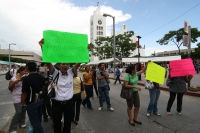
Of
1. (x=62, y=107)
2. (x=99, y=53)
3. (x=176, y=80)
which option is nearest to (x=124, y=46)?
(x=99, y=53)

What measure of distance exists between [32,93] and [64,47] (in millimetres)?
1059

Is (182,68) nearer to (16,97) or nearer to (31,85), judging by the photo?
(31,85)

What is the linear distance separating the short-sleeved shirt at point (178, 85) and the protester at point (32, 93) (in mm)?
3817

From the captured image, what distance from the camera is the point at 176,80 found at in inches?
177

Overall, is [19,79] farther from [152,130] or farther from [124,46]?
[124,46]

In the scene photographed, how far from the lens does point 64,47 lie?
8.71ft

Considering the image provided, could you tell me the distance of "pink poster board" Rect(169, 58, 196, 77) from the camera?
428 cm

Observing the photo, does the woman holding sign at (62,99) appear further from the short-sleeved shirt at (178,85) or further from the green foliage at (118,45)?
the green foliage at (118,45)

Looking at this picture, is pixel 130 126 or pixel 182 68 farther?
pixel 182 68

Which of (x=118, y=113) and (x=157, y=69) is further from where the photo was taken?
(x=118, y=113)

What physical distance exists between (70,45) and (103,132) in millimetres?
2203

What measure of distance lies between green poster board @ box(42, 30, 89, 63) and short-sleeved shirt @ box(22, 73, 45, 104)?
0.55 m

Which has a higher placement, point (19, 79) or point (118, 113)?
point (19, 79)

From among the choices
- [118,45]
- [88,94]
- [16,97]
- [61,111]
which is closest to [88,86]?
[88,94]
